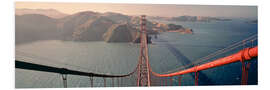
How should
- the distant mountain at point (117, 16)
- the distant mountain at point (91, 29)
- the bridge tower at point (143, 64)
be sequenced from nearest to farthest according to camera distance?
1. the distant mountain at point (117, 16)
2. the bridge tower at point (143, 64)
3. the distant mountain at point (91, 29)

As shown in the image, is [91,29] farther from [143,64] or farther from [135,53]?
[143,64]

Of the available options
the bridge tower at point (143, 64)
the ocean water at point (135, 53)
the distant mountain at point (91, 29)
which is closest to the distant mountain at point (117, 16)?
the bridge tower at point (143, 64)

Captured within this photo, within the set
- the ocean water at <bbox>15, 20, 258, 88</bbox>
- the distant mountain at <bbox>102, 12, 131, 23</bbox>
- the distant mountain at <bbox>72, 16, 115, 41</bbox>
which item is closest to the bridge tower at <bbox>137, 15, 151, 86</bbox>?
the ocean water at <bbox>15, 20, 258, 88</bbox>

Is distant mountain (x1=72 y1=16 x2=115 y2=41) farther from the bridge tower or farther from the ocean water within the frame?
the bridge tower

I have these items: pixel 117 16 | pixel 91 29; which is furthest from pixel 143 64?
pixel 91 29

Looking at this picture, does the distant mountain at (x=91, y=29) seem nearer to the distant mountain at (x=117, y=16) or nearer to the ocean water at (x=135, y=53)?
the ocean water at (x=135, y=53)

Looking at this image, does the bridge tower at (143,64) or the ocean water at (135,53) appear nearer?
the ocean water at (135,53)
